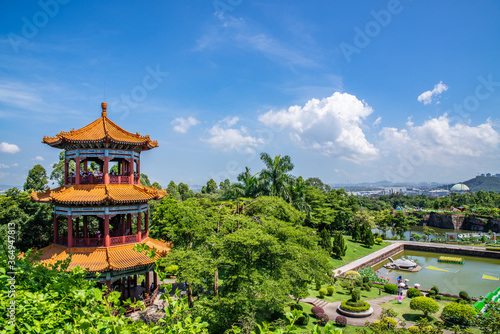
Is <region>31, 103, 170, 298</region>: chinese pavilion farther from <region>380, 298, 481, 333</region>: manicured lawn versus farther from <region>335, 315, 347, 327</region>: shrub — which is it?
<region>380, 298, 481, 333</region>: manicured lawn

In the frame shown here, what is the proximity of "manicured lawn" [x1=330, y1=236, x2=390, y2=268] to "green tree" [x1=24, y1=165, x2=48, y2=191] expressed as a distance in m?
27.9

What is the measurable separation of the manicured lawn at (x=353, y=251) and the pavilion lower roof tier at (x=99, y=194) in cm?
2259

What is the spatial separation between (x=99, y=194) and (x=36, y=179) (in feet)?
60.6

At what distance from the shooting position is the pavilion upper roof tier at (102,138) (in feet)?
45.8

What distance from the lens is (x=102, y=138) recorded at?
1391cm

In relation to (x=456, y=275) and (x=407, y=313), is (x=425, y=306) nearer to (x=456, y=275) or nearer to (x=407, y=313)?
(x=407, y=313)

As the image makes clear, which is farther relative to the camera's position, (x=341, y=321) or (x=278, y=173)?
(x=278, y=173)

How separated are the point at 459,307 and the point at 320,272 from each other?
8.69 meters

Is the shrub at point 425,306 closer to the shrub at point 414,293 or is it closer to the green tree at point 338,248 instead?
the shrub at point 414,293

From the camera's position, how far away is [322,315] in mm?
17984

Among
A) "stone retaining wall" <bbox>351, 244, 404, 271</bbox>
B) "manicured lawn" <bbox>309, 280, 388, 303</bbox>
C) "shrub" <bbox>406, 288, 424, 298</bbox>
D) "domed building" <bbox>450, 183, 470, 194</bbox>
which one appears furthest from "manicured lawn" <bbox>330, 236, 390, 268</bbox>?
"domed building" <bbox>450, 183, 470, 194</bbox>

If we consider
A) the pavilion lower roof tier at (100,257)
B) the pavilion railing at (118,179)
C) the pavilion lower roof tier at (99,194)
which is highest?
the pavilion railing at (118,179)

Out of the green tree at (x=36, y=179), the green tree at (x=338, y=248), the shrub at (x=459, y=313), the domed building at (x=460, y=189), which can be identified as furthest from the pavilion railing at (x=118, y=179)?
the domed building at (x=460, y=189)

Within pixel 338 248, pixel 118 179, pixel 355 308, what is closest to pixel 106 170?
pixel 118 179
